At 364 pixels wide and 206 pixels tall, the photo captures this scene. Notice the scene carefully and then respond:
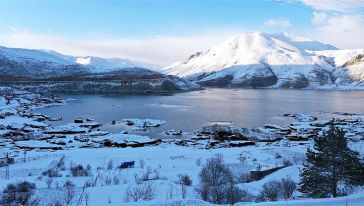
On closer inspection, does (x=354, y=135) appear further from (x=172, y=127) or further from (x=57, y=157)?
(x=57, y=157)

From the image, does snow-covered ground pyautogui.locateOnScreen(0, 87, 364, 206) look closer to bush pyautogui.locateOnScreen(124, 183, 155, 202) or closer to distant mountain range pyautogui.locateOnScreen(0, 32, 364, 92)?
bush pyautogui.locateOnScreen(124, 183, 155, 202)

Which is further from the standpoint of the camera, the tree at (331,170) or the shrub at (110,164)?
the shrub at (110,164)

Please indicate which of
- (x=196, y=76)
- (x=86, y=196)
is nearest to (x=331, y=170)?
(x=86, y=196)

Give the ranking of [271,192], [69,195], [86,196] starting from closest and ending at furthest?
[69,195]
[86,196]
[271,192]

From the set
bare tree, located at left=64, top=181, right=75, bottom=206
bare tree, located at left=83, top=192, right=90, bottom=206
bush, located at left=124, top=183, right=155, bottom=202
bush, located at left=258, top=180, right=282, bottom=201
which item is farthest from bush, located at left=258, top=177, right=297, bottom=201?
bare tree, located at left=64, top=181, right=75, bottom=206

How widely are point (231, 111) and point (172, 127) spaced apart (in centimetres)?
1547

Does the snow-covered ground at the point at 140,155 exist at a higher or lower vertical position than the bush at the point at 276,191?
lower

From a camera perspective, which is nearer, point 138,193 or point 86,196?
point 86,196

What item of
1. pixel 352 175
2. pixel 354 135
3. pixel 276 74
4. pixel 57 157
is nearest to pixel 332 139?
pixel 352 175

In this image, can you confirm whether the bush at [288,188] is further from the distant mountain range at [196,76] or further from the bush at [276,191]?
the distant mountain range at [196,76]

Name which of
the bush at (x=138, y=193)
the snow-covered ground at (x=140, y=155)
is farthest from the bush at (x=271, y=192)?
the bush at (x=138, y=193)

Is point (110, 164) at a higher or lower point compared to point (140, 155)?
higher

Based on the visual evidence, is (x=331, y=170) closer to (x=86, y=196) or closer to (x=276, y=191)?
(x=276, y=191)

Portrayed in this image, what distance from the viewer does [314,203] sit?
571cm
